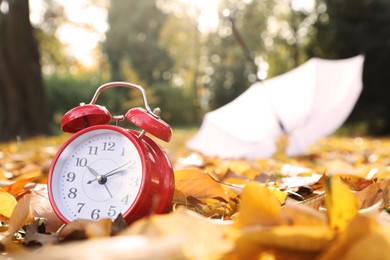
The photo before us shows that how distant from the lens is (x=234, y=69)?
67.6ft

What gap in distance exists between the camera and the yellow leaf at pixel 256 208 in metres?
0.83

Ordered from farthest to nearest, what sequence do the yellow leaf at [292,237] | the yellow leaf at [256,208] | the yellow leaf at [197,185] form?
the yellow leaf at [197,185]
the yellow leaf at [256,208]
the yellow leaf at [292,237]

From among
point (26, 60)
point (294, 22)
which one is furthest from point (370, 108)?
point (26, 60)

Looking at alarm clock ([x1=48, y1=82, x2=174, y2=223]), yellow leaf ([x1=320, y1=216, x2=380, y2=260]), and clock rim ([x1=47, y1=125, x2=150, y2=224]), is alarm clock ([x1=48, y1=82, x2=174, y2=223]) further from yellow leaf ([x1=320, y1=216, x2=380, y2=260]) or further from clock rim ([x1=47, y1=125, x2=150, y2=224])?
yellow leaf ([x1=320, y1=216, x2=380, y2=260])

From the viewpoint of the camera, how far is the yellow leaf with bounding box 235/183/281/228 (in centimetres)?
83

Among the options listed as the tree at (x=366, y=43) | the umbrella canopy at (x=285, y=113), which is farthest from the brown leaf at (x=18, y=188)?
the tree at (x=366, y=43)

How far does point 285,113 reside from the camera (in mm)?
4191

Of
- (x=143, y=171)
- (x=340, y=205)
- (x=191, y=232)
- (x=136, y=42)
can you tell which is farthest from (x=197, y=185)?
(x=136, y=42)

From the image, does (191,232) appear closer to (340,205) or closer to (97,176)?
(340,205)

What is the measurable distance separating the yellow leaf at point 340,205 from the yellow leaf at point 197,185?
0.61 m

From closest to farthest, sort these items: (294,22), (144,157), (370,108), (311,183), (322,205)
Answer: (144,157) → (322,205) → (311,183) → (370,108) → (294,22)

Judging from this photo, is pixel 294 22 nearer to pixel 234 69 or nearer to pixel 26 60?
pixel 234 69

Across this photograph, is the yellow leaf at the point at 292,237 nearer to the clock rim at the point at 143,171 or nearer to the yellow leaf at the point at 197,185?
the clock rim at the point at 143,171

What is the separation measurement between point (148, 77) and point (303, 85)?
16.4 meters
